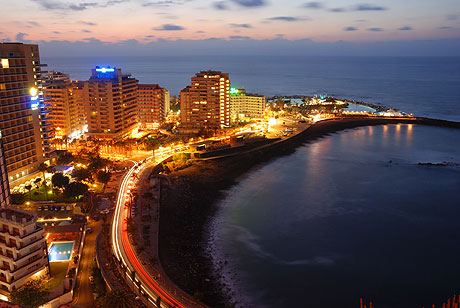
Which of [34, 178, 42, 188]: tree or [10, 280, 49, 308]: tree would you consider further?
[34, 178, 42, 188]: tree

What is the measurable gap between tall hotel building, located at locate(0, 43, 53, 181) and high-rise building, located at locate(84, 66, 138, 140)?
16290mm

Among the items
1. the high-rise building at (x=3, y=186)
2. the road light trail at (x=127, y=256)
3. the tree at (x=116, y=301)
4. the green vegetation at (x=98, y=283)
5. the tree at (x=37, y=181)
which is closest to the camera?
the tree at (x=116, y=301)

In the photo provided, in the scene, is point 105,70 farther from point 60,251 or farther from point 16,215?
point 16,215

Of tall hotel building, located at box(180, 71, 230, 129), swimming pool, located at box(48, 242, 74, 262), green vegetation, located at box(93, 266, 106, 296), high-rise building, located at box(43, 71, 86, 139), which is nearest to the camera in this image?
green vegetation, located at box(93, 266, 106, 296)

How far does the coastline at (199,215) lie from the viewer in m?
23.0

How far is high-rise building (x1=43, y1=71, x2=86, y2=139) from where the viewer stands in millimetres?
55594

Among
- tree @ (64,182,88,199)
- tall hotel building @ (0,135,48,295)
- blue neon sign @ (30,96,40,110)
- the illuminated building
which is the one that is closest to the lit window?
blue neon sign @ (30,96,40,110)

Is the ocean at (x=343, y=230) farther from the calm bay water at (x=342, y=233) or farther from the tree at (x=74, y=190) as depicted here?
the tree at (x=74, y=190)

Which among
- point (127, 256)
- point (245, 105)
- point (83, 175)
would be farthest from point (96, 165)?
point (245, 105)

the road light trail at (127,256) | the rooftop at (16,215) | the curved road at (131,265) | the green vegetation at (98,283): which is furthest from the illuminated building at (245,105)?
Answer: the rooftop at (16,215)

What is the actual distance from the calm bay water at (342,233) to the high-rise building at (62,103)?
106 ft

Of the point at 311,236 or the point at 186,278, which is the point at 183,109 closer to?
the point at 311,236

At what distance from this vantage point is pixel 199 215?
1309 inches

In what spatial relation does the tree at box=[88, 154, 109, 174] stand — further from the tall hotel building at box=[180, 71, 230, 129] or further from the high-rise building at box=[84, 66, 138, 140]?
the tall hotel building at box=[180, 71, 230, 129]
